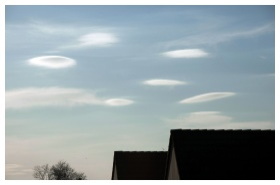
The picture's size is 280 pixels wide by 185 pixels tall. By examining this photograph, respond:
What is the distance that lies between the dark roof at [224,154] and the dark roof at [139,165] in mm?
7378

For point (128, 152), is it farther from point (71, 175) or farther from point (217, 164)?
point (71, 175)

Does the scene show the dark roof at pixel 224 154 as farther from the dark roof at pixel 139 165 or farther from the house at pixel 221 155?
the dark roof at pixel 139 165

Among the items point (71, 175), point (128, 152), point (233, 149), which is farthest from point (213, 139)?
point (71, 175)

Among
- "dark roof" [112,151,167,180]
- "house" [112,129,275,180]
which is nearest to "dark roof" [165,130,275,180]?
"house" [112,129,275,180]

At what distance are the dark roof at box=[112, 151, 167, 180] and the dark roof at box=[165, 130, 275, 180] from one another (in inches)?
290

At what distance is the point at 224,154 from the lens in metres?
24.8

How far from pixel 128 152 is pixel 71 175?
41.6 meters

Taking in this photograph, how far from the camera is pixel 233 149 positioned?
25344 millimetres

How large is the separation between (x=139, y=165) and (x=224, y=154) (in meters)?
11.4

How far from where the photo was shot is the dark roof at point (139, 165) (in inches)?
1344

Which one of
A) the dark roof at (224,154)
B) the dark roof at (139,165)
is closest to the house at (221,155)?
the dark roof at (224,154)

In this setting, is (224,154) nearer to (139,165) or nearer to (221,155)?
(221,155)
